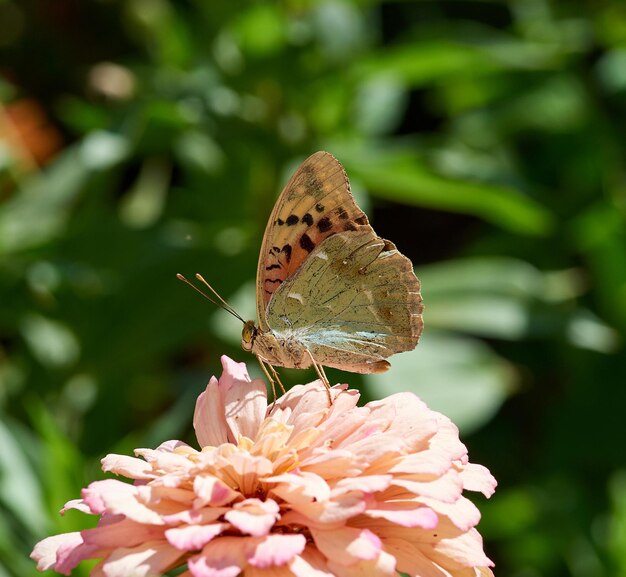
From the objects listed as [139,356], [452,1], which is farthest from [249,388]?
[452,1]

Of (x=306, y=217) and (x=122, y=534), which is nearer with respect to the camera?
(x=122, y=534)

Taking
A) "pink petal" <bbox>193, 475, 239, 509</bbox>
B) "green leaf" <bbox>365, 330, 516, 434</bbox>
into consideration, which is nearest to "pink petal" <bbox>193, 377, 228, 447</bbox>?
"pink petal" <bbox>193, 475, 239, 509</bbox>

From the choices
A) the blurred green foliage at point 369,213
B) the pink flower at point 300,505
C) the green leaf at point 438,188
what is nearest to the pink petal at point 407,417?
the pink flower at point 300,505

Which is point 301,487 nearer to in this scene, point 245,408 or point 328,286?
point 245,408

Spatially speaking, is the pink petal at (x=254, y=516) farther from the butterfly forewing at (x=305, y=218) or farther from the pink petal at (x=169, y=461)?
the butterfly forewing at (x=305, y=218)

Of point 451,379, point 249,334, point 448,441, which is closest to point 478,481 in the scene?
point 448,441
